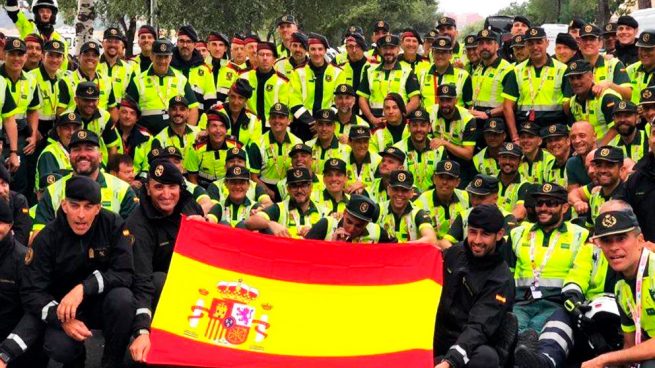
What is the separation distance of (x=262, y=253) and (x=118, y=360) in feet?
4.77

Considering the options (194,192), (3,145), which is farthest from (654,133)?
(3,145)

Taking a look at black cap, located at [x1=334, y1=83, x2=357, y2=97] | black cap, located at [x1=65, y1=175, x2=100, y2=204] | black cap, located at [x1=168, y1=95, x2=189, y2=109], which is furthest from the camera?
black cap, located at [x1=334, y1=83, x2=357, y2=97]

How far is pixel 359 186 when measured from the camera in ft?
40.2

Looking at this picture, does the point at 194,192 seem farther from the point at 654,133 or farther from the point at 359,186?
the point at 654,133

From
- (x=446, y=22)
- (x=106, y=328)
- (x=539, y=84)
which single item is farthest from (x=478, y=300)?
(x=446, y=22)

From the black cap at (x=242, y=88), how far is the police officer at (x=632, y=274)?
698cm

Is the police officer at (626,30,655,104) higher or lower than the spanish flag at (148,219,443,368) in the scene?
higher

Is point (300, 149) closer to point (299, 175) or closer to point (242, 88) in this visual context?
point (299, 175)

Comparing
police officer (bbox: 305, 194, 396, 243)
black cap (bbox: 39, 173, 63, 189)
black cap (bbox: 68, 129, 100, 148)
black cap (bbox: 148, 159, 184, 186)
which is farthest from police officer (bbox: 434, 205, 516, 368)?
black cap (bbox: 39, 173, 63, 189)

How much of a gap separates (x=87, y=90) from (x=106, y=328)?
4814 mm

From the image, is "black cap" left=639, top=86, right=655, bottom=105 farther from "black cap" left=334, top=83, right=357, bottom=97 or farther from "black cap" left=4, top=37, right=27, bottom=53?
"black cap" left=4, top=37, right=27, bottom=53

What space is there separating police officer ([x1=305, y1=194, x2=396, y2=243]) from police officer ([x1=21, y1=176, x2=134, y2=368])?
2.12 m

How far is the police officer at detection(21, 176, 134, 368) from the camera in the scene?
26.3ft

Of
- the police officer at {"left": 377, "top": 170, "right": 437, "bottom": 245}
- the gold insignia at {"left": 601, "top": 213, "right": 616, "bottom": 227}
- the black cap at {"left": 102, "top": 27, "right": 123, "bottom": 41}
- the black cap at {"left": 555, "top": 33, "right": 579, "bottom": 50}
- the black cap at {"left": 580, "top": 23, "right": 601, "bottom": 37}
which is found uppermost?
the black cap at {"left": 580, "top": 23, "right": 601, "bottom": 37}
